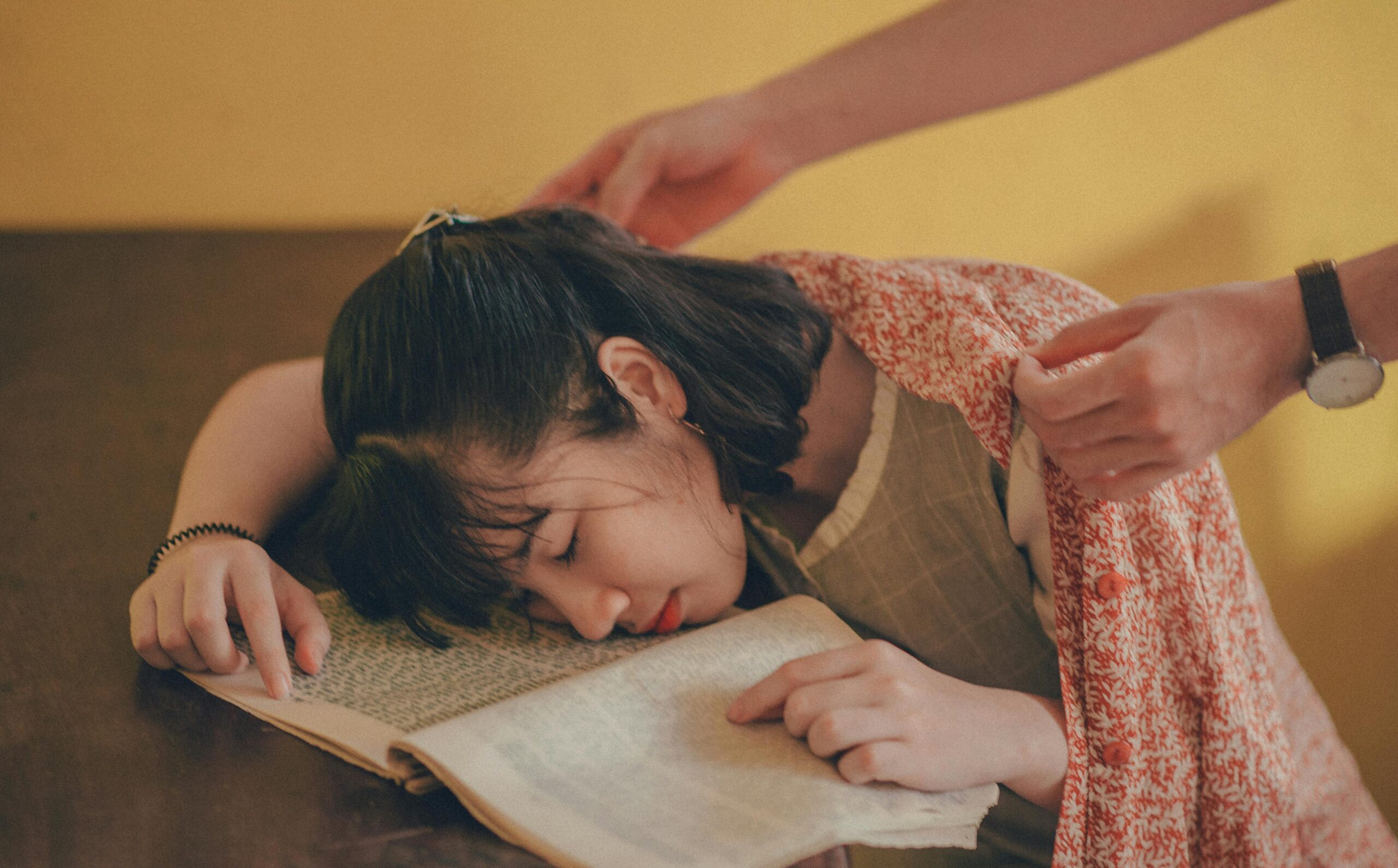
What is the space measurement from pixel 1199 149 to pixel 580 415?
4.25 ft

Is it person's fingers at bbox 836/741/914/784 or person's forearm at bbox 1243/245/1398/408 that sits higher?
person's forearm at bbox 1243/245/1398/408

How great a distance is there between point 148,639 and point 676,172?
2.17 feet

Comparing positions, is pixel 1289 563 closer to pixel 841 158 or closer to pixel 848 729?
pixel 841 158

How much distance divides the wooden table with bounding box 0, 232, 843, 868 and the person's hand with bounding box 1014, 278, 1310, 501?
0.29m

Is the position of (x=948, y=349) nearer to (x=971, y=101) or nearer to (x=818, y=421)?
(x=818, y=421)

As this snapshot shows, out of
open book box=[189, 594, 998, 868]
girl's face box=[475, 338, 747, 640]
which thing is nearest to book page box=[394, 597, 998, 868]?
open book box=[189, 594, 998, 868]

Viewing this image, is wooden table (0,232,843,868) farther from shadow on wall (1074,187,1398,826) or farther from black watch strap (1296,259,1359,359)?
shadow on wall (1074,187,1398,826)

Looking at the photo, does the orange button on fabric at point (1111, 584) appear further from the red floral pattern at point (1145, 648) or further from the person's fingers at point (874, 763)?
the person's fingers at point (874, 763)

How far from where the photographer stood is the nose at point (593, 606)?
0.63 meters

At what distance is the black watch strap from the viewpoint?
529mm

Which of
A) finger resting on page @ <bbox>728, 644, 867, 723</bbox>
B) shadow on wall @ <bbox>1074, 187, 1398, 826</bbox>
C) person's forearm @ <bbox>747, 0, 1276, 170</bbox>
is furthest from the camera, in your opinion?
shadow on wall @ <bbox>1074, 187, 1398, 826</bbox>

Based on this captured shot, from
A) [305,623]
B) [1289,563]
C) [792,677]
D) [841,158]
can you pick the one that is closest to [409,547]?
[305,623]

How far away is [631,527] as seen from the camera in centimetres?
64

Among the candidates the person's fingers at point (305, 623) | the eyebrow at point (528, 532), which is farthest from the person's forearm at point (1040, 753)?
the person's fingers at point (305, 623)
